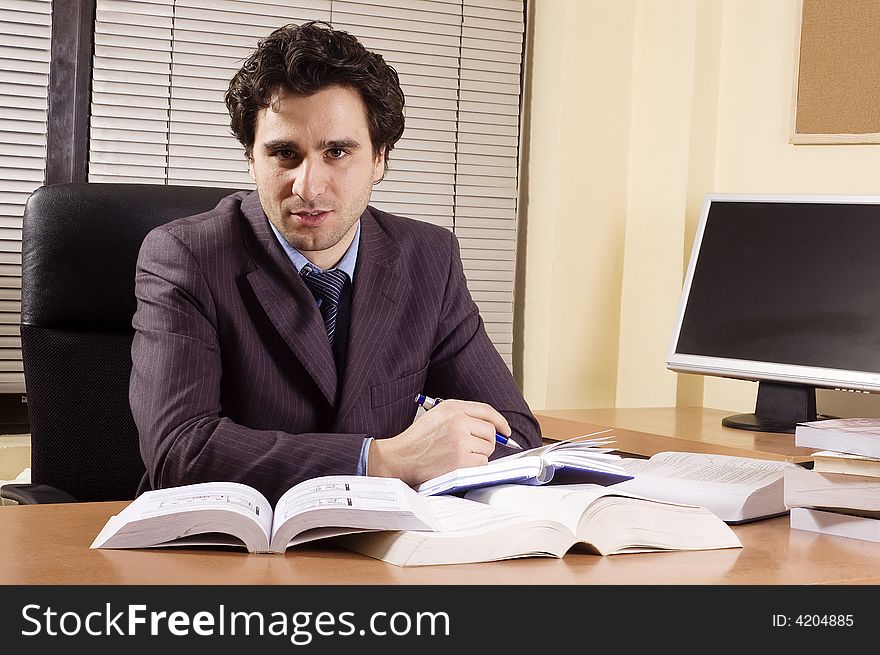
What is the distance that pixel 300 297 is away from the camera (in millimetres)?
1606

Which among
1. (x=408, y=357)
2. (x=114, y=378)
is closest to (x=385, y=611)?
(x=408, y=357)

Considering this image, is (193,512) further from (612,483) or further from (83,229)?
(83,229)

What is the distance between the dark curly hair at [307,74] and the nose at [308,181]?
0.12 metres

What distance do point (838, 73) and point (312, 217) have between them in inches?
64.0

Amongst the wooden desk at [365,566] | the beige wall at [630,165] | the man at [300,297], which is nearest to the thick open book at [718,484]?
the wooden desk at [365,566]

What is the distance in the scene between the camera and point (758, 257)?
243 cm

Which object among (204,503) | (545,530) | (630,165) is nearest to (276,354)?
(204,503)

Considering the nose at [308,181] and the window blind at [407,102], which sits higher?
the window blind at [407,102]

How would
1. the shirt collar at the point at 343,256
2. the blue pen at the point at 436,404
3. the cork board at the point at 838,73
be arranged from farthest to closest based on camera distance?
the cork board at the point at 838,73 → the shirt collar at the point at 343,256 → the blue pen at the point at 436,404

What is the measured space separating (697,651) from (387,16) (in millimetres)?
2562

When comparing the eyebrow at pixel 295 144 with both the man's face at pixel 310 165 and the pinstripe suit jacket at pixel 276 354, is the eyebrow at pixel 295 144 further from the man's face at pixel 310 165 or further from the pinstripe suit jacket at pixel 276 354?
the pinstripe suit jacket at pixel 276 354

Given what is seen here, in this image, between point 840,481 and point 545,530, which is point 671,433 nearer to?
point 840,481

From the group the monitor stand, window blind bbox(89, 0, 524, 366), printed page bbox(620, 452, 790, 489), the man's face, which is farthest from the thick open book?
window blind bbox(89, 0, 524, 366)

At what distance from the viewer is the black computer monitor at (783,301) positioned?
2.25 m
